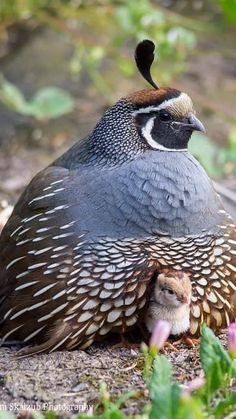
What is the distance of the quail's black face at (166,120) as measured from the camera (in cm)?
442

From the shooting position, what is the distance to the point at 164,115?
14.6ft

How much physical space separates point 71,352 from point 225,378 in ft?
3.30

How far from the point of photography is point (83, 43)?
8.43 metres

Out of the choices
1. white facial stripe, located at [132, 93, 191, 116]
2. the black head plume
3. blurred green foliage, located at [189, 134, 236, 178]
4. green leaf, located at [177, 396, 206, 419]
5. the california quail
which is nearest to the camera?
green leaf, located at [177, 396, 206, 419]

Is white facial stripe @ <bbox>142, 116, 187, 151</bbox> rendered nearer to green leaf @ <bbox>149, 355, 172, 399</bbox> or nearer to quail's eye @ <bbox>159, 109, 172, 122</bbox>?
quail's eye @ <bbox>159, 109, 172, 122</bbox>

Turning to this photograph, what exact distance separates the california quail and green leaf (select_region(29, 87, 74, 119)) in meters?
3.71

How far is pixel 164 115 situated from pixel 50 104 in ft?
11.2

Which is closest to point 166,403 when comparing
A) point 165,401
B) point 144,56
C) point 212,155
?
point 165,401

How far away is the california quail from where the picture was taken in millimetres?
3953

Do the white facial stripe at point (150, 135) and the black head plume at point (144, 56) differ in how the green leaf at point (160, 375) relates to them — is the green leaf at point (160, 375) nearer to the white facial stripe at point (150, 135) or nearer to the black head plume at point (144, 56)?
the white facial stripe at point (150, 135)

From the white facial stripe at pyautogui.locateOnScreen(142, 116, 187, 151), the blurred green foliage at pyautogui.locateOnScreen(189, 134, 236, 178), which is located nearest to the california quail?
the white facial stripe at pyautogui.locateOnScreen(142, 116, 187, 151)

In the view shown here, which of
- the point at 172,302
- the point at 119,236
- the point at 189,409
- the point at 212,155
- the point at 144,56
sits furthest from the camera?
the point at 212,155

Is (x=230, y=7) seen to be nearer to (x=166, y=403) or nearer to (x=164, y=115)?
(x=164, y=115)

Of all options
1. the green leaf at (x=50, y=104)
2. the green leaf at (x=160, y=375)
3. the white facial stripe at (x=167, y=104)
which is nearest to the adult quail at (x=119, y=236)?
the white facial stripe at (x=167, y=104)
